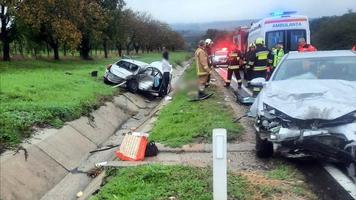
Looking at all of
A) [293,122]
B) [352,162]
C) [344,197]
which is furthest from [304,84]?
[344,197]

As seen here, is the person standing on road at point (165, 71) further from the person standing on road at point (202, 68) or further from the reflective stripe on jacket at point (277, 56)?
the reflective stripe on jacket at point (277, 56)

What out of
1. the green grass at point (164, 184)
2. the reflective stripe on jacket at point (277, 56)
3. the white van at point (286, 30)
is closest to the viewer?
the green grass at point (164, 184)

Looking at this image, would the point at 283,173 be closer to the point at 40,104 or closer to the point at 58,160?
the point at 58,160

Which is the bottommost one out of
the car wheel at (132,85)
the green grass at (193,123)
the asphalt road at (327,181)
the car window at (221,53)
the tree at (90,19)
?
the car window at (221,53)

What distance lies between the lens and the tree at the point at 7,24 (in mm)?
26986

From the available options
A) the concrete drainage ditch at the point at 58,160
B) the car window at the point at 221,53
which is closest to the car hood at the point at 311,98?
the concrete drainage ditch at the point at 58,160

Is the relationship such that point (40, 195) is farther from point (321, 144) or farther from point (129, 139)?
point (321, 144)

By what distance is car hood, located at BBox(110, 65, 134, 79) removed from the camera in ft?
66.5

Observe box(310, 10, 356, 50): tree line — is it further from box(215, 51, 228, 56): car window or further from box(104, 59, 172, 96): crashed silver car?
box(104, 59, 172, 96): crashed silver car

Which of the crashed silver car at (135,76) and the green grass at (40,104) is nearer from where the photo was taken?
the green grass at (40,104)

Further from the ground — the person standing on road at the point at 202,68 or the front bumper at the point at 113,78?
the person standing on road at the point at 202,68

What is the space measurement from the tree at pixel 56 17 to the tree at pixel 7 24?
0.59 metres

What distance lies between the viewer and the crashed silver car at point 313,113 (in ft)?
21.9

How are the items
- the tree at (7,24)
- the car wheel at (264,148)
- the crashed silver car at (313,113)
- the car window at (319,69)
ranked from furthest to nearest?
the tree at (7,24) → the car window at (319,69) → the car wheel at (264,148) → the crashed silver car at (313,113)
